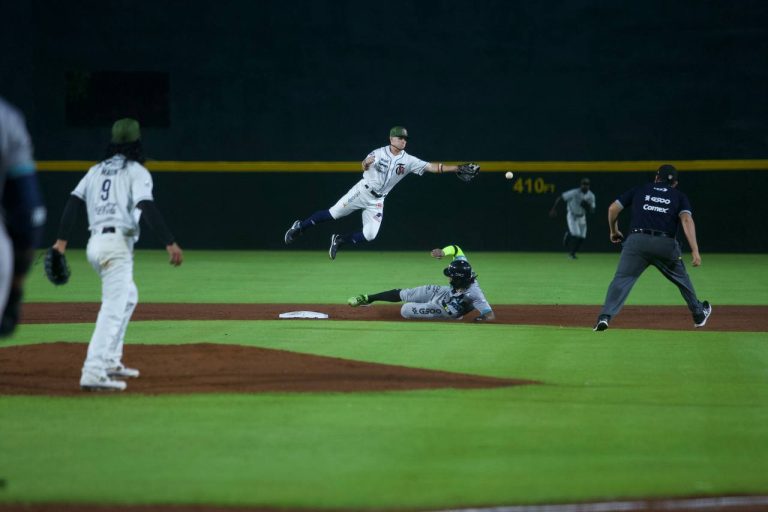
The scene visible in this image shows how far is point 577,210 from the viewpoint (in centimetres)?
2838

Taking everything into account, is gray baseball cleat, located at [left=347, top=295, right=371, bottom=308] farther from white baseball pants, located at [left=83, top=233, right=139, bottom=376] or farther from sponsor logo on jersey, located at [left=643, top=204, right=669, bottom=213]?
white baseball pants, located at [left=83, top=233, right=139, bottom=376]

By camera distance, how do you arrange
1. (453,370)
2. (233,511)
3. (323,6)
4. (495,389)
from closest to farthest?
(233,511) < (495,389) < (453,370) < (323,6)

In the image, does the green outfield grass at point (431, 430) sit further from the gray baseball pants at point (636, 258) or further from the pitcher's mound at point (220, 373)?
the gray baseball pants at point (636, 258)

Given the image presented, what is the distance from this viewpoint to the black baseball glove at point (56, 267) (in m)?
9.58

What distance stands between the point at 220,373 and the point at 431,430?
3.01 m

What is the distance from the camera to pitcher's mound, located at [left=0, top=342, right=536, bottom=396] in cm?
1006

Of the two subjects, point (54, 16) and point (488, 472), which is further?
point (54, 16)

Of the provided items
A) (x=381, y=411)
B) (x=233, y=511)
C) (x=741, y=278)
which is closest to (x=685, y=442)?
(x=381, y=411)

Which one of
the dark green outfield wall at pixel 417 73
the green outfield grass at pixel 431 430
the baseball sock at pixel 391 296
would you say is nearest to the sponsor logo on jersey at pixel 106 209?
the green outfield grass at pixel 431 430

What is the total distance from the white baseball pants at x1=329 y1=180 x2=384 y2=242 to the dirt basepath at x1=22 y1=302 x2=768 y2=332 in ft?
5.42

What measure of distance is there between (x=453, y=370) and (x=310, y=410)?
98.6 inches

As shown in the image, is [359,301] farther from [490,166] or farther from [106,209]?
[490,166]

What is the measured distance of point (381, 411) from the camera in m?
9.05

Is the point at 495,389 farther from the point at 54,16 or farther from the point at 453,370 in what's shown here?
the point at 54,16
